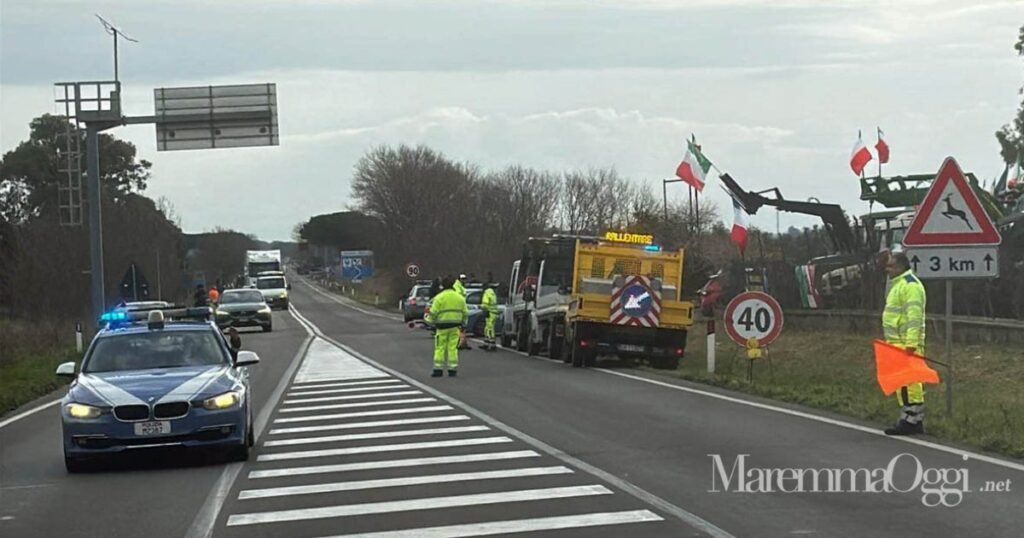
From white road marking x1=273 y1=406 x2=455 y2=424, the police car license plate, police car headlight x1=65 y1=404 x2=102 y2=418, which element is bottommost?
white road marking x1=273 y1=406 x2=455 y2=424

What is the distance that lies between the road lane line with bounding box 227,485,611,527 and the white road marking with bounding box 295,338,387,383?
14656 millimetres

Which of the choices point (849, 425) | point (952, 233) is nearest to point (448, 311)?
point (849, 425)

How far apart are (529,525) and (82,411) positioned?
5237 mm

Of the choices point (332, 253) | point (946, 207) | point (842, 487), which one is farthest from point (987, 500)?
point (332, 253)

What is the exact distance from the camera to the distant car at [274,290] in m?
71.8

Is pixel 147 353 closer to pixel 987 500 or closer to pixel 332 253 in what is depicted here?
pixel 987 500

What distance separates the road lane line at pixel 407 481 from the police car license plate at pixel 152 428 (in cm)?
167

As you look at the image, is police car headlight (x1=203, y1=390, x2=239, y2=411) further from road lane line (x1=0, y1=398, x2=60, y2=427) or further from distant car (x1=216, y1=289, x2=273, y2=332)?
distant car (x1=216, y1=289, x2=273, y2=332)

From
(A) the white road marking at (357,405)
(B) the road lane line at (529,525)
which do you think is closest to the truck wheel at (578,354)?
(A) the white road marking at (357,405)

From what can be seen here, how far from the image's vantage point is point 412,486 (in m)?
11.3

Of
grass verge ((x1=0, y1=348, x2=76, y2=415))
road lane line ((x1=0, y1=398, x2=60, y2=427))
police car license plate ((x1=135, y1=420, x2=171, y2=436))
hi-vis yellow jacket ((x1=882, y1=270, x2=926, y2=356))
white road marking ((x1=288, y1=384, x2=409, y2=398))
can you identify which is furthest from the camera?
grass verge ((x1=0, y1=348, x2=76, y2=415))

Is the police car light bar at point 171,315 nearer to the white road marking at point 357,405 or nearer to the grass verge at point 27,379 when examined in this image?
the white road marking at point 357,405

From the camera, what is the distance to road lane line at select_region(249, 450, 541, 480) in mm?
12461

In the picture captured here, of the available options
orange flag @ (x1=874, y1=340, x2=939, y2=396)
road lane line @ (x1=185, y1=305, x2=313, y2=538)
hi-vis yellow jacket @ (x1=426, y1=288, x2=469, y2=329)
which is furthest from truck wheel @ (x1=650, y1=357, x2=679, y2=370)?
orange flag @ (x1=874, y1=340, x2=939, y2=396)
